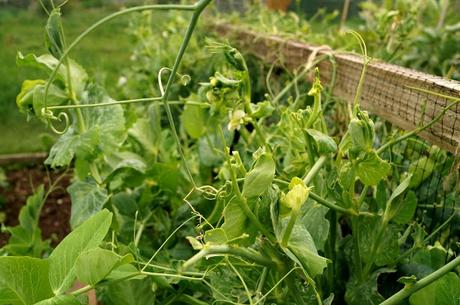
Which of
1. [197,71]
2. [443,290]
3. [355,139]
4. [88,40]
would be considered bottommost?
[88,40]

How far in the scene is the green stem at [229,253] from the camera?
0.44 m

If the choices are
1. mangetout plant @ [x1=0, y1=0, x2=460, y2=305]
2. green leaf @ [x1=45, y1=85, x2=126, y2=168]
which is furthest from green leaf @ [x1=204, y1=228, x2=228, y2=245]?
green leaf @ [x1=45, y1=85, x2=126, y2=168]

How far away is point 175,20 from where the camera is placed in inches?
96.3

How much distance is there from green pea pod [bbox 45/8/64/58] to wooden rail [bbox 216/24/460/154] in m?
0.46

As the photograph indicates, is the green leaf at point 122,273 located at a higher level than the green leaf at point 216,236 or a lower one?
lower

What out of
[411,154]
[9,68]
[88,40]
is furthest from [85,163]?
[88,40]

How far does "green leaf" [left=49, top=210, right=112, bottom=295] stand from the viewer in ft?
1.66

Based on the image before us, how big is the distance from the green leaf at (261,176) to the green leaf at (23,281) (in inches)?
7.5

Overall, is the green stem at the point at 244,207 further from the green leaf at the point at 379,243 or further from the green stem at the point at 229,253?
the green leaf at the point at 379,243

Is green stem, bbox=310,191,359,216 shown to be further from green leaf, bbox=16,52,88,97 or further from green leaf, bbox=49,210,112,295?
green leaf, bbox=16,52,88,97

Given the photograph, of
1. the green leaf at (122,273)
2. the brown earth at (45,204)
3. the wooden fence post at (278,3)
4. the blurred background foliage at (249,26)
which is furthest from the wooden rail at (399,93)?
the wooden fence post at (278,3)

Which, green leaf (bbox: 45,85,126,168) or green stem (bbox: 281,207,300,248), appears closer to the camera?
green stem (bbox: 281,207,300,248)

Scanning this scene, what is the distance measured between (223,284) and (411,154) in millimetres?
→ 397

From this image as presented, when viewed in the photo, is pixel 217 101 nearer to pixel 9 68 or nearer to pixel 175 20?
pixel 175 20
